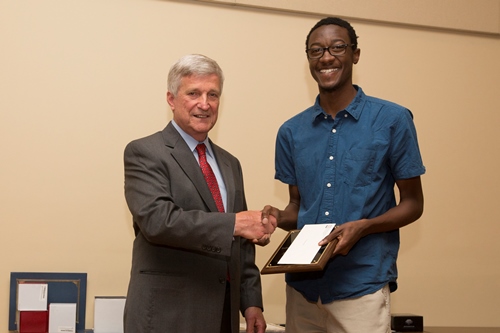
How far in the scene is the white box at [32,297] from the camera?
3469mm

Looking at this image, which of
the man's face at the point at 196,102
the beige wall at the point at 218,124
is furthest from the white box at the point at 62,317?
the man's face at the point at 196,102

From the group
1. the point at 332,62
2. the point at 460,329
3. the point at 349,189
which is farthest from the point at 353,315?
the point at 460,329

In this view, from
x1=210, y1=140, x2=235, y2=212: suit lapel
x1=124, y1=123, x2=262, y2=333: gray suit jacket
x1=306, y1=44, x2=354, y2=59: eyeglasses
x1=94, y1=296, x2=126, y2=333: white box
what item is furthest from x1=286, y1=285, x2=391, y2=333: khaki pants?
x1=94, y1=296, x2=126, y2=333: white box

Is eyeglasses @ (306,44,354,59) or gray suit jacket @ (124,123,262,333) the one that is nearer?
gray suit jacket @ (124,123,262,333)

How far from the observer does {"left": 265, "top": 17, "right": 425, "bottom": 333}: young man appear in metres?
2.34

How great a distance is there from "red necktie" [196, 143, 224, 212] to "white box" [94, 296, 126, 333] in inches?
49.9

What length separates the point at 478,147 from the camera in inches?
175

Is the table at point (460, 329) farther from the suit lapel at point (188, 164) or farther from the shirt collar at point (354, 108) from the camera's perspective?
the suit lapel at point (188, 164)

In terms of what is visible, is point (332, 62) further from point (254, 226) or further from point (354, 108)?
point (254, 226)

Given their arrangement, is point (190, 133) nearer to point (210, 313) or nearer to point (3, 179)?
point (210, 313)

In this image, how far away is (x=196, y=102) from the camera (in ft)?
8.34

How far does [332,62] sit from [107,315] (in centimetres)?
184

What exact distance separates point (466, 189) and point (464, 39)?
98 centimetres

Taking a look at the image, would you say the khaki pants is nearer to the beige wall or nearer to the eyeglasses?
the eyeglasses
